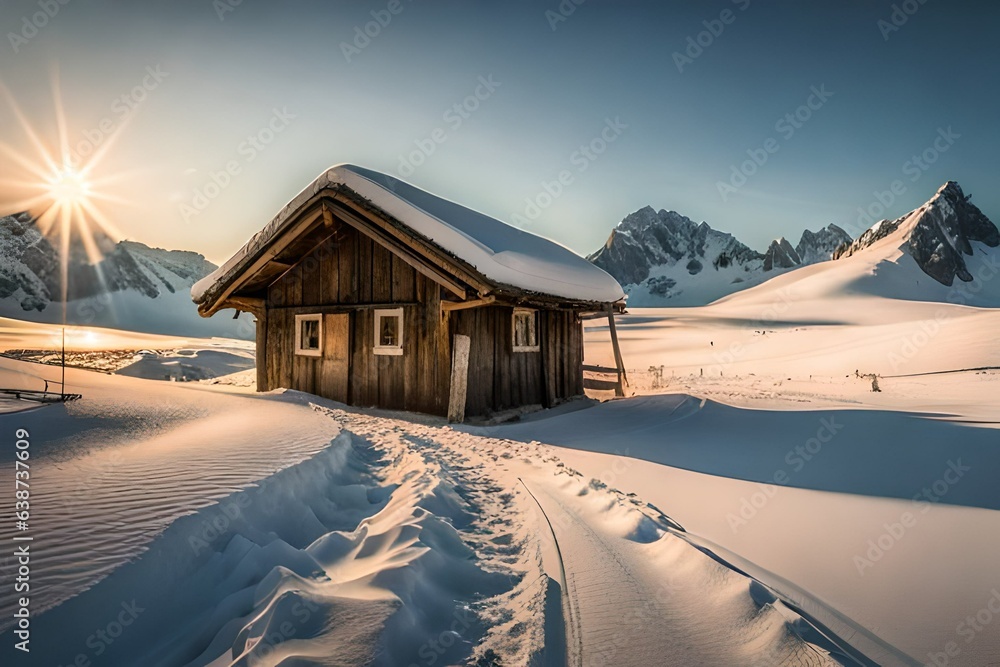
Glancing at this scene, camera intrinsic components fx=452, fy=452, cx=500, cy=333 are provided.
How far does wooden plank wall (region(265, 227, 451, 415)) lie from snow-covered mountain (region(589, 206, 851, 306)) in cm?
9016

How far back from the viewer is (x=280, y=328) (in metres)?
11.2

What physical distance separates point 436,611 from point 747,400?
846 centimetres

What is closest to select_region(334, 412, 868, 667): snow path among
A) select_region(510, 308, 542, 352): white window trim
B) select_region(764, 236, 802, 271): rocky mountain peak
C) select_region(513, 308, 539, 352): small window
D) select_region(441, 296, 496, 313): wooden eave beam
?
select_region(441, 296, 496, 313): wooden eave beam

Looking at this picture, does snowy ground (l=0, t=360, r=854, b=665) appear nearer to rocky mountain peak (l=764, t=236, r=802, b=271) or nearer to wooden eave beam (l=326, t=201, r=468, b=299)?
wooden eave beam (l=326, t=201, r=468, b=299)

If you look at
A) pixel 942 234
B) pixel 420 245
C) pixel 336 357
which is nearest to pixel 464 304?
pixel 420 245

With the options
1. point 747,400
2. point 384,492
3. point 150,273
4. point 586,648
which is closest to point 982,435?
point 747,400

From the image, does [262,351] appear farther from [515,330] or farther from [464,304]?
[515,330]

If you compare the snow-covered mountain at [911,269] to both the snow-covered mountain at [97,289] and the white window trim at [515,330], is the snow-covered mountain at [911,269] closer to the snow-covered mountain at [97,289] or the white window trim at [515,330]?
the white window trim at [515,330]

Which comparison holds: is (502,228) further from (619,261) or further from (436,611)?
(619,261)

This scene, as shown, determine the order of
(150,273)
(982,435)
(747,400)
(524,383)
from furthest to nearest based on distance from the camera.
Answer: (150,273) < (524,383) < (747,400) < (982,435)

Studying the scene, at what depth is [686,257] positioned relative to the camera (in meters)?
135

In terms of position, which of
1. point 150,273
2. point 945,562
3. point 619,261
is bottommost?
point 945,562

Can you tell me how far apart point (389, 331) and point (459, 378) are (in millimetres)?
2162

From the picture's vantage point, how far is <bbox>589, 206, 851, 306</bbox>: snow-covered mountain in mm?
104438
